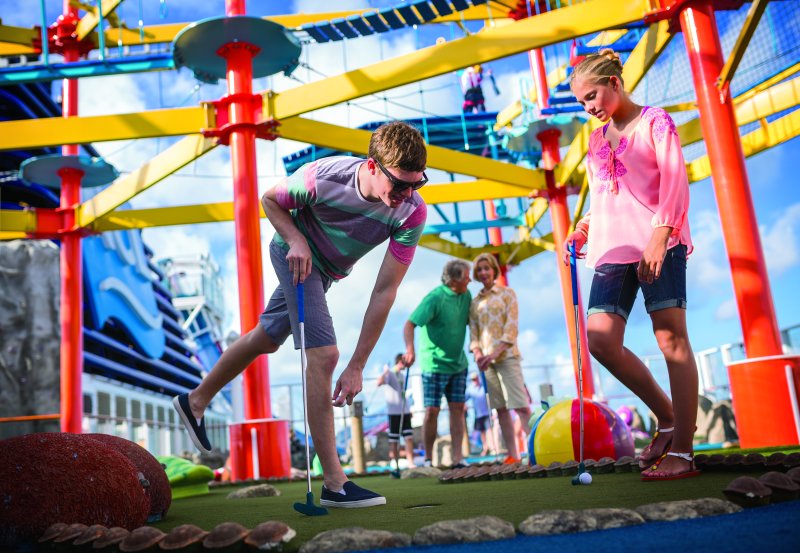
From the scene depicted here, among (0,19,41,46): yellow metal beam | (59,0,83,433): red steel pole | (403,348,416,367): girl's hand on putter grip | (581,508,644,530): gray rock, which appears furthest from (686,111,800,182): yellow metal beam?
(0,19,41,46): yellow metal beam

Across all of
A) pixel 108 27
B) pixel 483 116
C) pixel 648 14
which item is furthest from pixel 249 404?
pixel 483 116

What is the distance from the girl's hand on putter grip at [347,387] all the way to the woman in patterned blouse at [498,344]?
145 inches

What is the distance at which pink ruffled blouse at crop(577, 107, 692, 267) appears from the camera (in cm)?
310

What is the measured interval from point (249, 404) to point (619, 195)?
597 cm

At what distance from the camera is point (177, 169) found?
33.5ft

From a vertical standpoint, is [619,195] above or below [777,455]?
above

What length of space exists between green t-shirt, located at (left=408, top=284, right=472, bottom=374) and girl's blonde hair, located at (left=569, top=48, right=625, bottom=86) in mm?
3586

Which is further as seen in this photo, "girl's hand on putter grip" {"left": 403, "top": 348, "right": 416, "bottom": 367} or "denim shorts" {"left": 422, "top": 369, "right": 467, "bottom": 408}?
"denim shorts" {"left": 422, "top": 369, "right": 467, "bottom": 408}

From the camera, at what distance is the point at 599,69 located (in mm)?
3254

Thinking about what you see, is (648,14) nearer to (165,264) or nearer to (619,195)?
(619,195)

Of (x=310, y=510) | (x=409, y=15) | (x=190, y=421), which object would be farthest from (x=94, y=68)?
(x=310, y=510)

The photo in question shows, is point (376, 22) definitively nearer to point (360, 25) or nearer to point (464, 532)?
point (360, 25)

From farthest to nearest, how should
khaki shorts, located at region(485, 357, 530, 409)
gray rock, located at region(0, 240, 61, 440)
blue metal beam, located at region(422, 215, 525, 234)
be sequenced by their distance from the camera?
blue metal beam, located at region(422, 215, 525, 234), gray rock, located at region(0, 240, 61, 440), khaki shorts, located at region(485, 357, 530, 409)

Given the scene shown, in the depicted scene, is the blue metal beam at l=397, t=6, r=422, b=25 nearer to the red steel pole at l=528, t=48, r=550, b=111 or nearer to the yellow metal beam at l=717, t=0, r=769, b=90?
the red steel pole at l=528, t=48, r=550, b=111
